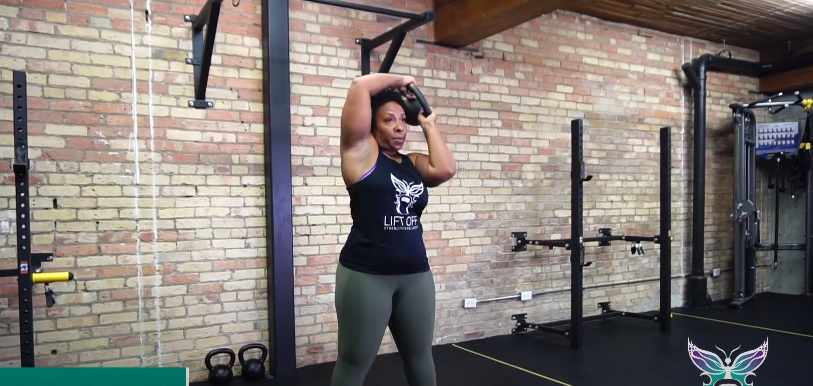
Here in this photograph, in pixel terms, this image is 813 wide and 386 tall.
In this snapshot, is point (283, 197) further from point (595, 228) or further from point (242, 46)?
point (595, 228)

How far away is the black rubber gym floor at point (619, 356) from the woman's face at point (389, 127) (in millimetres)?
1872

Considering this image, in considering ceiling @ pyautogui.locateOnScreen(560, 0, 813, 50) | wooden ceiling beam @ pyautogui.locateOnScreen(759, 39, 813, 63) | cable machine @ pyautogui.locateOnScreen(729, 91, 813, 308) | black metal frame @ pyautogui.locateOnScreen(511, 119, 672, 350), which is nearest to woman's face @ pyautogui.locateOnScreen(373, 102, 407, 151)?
black metal frame @ pyautogui.locateOnScreen(511, 119, 672, 350)

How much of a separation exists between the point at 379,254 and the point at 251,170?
6.29 feet

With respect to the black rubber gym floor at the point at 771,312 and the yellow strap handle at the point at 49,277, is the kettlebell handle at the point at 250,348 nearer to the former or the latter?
the yellow strap handle at the point at 49,277

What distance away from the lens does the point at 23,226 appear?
240cm

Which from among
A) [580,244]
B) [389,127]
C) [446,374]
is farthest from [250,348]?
[580,244]

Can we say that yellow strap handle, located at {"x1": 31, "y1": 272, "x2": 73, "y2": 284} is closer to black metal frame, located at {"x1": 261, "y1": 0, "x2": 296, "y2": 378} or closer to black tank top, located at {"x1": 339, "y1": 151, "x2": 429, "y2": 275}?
black metal frame, located at {"x1": 261, "y1": 0, "x2": 296, "y2": 378}

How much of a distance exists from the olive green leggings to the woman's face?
1.51 ft

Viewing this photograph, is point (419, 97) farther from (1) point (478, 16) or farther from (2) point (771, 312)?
(2) point (771, 312)

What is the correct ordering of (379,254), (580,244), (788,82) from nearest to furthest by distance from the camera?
(379,254) < (580,244) < (788,82)

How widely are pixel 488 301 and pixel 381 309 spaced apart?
2733 millimetres

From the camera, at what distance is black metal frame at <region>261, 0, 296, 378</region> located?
3510mm

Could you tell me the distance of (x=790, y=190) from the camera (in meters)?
6.45

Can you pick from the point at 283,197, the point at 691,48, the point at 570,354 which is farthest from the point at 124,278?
the point at 691,48
